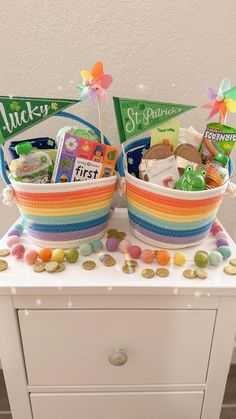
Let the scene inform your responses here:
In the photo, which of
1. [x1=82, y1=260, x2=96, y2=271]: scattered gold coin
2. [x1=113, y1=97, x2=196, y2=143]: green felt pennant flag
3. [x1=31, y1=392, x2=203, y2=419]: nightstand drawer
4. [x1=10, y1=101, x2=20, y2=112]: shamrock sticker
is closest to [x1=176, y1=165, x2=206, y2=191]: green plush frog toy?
[x1=113, y1=97, x2=196, y2=143]: green felt pennant flag

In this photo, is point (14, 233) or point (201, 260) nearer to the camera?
point (201, 260)

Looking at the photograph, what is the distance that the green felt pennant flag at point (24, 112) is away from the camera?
63 centimetres

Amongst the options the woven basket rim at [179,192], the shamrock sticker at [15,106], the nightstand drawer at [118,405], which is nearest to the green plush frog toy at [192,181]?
the woven basket rim at [179,192]

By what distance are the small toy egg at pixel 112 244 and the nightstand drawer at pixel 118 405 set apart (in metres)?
0.31

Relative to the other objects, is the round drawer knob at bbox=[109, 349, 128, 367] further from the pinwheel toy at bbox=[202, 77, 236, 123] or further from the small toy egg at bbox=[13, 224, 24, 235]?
the pinwheel toy at bbox=[202, 77, 236, 123]

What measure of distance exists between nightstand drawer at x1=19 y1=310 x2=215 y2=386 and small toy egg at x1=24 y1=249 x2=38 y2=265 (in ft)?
0.31

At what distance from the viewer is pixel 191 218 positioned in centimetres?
65

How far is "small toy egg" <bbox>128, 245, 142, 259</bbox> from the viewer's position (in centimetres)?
67

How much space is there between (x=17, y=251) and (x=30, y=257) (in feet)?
0.13

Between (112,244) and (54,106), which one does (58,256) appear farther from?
(54,106)

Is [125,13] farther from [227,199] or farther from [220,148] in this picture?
[227,199]

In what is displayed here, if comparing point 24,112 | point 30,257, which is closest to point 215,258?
point 30,257

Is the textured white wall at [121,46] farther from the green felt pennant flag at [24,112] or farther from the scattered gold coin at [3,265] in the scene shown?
the scattered gold coin at [3,265]

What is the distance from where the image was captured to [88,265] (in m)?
0.65
